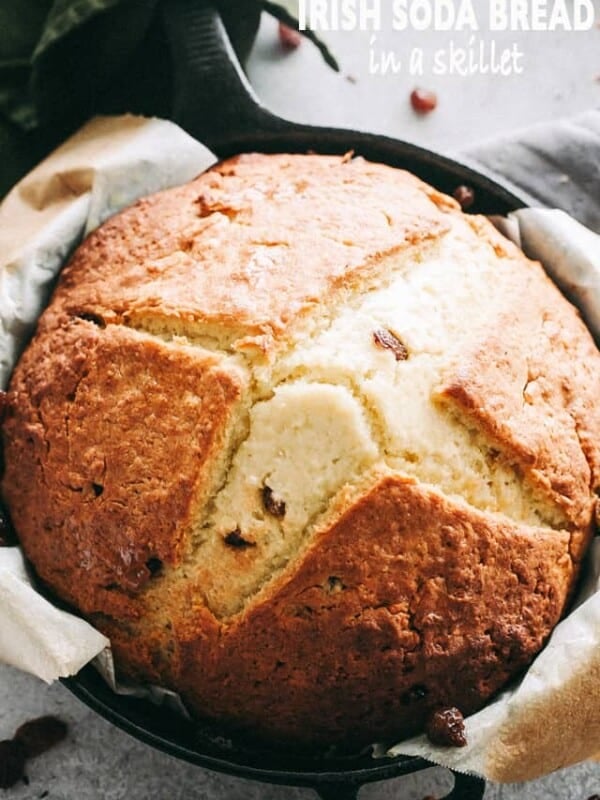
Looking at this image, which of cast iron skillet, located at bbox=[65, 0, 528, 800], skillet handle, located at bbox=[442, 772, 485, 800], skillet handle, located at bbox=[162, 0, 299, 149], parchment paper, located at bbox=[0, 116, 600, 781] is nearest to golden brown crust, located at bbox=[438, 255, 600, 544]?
parchment paper, located at bbox=[0, 116, 600, 781]

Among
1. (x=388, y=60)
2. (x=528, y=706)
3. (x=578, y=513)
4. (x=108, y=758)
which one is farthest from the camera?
(x=388, y=60)

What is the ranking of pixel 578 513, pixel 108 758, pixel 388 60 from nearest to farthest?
1. pixel 578 513
2. pixel 108 758
3. pixel 388 60

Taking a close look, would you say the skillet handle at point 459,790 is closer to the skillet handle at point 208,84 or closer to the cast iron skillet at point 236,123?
the cast iron skillet at point 236,123

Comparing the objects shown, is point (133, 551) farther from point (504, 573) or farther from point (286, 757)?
point (504, 573)

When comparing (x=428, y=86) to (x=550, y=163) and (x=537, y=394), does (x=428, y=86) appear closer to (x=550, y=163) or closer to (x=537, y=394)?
(x=550, y=163)

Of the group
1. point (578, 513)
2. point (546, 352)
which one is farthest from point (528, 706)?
point (546, 352)

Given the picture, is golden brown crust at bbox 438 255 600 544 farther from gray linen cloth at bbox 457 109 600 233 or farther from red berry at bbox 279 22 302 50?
red berry at bbox 279 22 302 50
